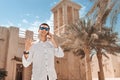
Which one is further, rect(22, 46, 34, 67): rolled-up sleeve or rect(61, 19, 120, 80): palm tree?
rect(61, 19, 120, 80): palm tree

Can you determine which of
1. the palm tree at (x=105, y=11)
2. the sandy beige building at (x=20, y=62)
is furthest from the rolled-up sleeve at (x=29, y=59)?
the sandy beige building at (x=20, y=62)

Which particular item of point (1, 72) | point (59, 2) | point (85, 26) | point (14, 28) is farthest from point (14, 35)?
point (59, 2)

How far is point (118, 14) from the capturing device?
4.78m

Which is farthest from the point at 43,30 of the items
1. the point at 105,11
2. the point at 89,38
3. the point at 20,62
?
the point at 20,62

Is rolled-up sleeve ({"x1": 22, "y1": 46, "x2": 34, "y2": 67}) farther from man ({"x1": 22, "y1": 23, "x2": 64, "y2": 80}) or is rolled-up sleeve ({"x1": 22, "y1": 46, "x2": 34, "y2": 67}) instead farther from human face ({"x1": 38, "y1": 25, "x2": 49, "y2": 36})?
human face ({"x1": 38, "y1": 25, "x2": 49, "y2": 36})

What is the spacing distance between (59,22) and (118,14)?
30169mm

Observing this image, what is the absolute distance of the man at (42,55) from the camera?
198 centimetres

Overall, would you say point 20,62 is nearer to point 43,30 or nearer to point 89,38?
point 89,38

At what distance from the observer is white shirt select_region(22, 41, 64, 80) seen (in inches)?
77.9

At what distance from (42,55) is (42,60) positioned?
7 cm

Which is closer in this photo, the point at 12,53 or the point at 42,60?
the point at 42,60

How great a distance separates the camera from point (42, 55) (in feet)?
6.81

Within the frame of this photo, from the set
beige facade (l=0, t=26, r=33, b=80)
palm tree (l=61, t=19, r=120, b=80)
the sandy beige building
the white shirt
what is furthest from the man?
beige facade (l=0, t=26, r=33, b=80)

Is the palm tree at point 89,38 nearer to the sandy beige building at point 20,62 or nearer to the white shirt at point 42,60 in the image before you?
the sandy beige building at point 20,62
